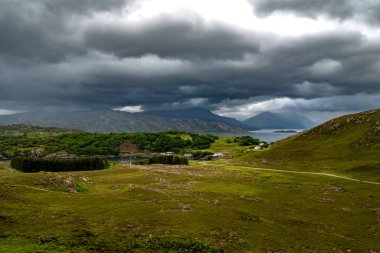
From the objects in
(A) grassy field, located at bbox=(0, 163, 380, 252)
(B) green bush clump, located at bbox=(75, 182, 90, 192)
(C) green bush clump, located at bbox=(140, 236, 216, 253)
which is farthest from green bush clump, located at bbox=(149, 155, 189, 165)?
(C) green bush clump, located at bbox=(140, 236, 216, 253)

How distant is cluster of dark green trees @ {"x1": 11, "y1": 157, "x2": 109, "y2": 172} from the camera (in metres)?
150

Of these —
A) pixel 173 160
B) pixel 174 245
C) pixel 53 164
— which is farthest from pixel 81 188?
pixel 173 160

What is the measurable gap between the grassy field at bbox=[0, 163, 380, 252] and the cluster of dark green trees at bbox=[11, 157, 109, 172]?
76995 mm

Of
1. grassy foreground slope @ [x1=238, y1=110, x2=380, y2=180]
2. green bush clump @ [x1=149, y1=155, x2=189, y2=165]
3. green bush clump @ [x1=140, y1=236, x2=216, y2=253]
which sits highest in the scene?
grassy foreground slope @ [x1=238, y1=110, x2=380, y2=180]

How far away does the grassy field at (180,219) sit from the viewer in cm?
3656

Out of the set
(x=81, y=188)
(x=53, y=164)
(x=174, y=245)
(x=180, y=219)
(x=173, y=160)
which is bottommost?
(x=174, y=245)

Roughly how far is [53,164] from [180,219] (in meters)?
124

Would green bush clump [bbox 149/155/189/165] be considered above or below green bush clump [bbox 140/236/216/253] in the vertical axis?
above

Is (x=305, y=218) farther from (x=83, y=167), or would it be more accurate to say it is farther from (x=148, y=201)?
(x=83, y=167)

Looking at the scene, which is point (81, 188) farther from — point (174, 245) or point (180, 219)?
point (174, 245)

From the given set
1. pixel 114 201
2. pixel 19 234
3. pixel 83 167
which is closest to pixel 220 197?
pixel 114 201

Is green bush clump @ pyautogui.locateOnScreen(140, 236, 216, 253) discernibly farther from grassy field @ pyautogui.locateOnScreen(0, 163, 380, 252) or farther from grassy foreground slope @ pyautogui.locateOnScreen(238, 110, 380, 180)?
grassy foreground slope @ pyautogui.locateOnScreen(238, 110, 380, 180)

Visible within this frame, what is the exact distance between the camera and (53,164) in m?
154

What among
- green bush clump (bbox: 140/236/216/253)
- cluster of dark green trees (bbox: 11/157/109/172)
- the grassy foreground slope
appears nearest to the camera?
green bush clump (bbox: 140/236/216/253)
